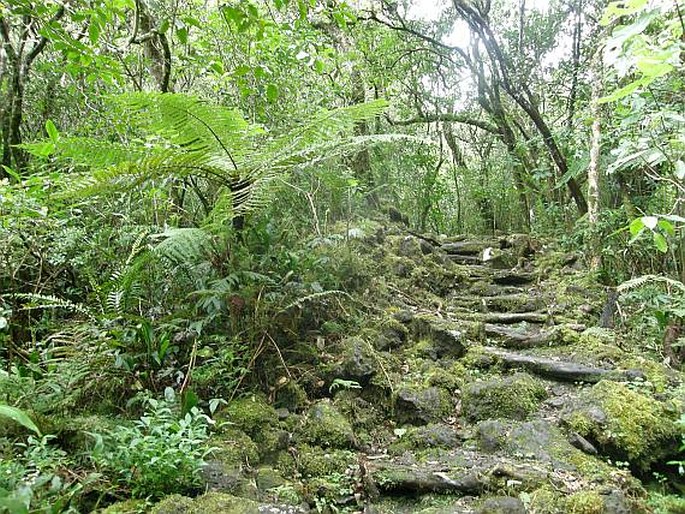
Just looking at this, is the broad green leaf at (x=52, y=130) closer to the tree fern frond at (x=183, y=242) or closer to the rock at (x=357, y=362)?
the tree fern frond at (x=183, y=242)

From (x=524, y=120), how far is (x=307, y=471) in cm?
978

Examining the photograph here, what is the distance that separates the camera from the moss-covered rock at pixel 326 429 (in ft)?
7.85

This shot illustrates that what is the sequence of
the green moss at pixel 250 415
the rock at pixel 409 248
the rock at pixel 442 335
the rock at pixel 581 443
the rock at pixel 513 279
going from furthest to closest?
the rock at pixel 513 279, the rock at pixel 409 248, the rock at pixel 442 335, the rock at pixel 581 443, the green moss at pixel 250 415

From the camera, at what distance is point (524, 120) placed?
10.1 m

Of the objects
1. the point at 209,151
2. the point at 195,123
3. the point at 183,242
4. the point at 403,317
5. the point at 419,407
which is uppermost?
the point at 195,123

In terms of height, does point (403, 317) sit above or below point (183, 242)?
below

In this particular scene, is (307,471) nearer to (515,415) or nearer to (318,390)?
(318,390)

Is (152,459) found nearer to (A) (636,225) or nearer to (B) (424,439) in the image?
(B) (424,439)

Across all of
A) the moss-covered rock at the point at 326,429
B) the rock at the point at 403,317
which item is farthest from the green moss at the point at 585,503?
the rock at the point at 403,317

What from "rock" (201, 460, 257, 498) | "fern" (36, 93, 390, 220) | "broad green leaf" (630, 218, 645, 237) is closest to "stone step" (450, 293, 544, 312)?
"fern" (36, 93, 390, 220)

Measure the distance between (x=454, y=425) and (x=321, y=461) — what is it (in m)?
0.94

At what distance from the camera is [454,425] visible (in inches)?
109

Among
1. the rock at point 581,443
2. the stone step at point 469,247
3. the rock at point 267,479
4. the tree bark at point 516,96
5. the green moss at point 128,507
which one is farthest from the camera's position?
the stone step at point 469,247

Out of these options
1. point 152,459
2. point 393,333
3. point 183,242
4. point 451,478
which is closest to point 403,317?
point 393,333
